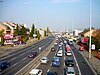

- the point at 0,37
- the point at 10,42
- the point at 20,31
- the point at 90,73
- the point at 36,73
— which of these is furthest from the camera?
the point at 20,31

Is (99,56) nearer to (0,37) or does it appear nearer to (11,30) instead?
(0,37)

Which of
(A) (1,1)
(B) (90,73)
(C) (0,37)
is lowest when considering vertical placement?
(B) (90,73)

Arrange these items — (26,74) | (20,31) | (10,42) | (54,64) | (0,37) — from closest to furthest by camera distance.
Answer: (26,74) < (54,64) < (0,37) < (10,42) < (20,31)

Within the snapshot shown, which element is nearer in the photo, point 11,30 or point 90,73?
point 90,73

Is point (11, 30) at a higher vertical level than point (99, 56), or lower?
higher

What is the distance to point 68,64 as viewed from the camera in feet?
133

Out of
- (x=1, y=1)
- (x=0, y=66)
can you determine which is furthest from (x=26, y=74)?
(x=1, y=1)

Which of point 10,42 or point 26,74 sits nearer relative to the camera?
point 26,74

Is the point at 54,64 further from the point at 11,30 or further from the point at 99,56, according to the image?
the point at 11,30

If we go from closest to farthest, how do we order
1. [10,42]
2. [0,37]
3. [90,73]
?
[90,73] → [0,37] → [10,42]

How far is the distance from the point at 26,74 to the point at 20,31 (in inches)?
3702

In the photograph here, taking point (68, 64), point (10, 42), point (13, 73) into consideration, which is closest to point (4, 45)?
point (10, 42)

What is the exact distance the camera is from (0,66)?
3447 cm

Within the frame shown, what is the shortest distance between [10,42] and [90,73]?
196 ft
